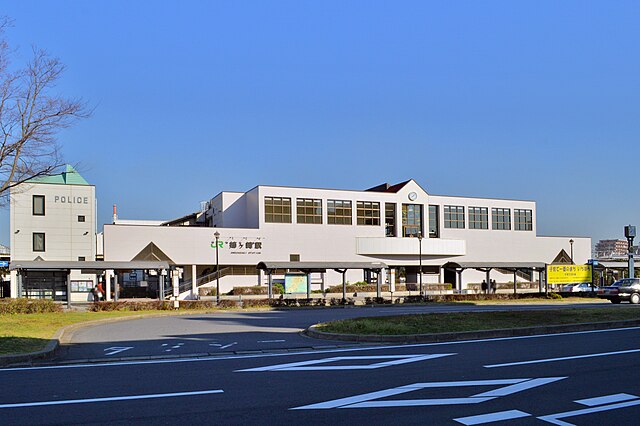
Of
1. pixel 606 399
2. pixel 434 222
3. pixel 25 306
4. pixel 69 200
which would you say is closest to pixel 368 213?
pixel 434 222

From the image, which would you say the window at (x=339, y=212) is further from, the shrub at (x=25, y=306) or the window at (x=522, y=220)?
the shrub at (x=25, y=306)

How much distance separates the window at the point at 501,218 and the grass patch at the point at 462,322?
50865 millimetres

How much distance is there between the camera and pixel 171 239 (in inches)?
2277

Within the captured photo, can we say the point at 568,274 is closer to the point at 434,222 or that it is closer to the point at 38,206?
the point at 434,222

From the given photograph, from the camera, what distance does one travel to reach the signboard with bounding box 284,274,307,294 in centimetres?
4438

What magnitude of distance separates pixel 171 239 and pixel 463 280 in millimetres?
32927

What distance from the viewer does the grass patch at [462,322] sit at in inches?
696

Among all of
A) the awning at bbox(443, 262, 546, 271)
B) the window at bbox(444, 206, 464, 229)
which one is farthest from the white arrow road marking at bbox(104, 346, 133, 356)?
the window at bbox(444, 206, 464, 229)

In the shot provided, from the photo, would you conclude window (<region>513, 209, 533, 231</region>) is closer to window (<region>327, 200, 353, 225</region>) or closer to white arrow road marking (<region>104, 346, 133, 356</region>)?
window (<region>327, 200, 353, 225</region>)

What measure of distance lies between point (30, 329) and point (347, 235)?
48014 millimetres

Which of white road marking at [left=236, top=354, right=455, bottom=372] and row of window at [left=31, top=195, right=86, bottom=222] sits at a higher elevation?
row of window at [left=31, top=195, right=86, bottom=222]

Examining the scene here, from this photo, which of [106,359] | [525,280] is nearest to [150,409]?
[106,359]

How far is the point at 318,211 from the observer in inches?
2564

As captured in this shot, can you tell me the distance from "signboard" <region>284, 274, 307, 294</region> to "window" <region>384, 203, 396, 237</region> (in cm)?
2594
